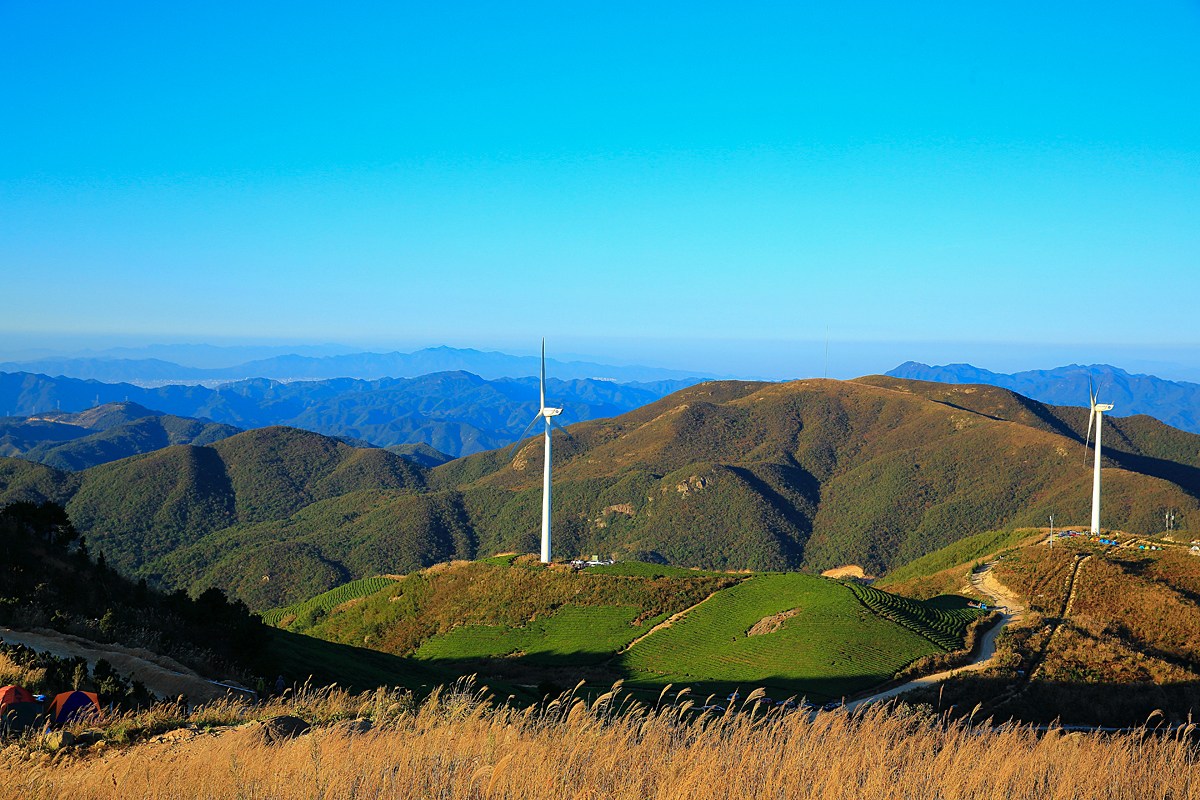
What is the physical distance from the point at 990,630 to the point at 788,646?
56.0ft

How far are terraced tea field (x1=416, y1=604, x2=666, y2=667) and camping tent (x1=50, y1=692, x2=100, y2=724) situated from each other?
40084 millimetres

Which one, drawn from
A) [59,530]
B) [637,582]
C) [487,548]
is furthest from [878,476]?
[59,530]

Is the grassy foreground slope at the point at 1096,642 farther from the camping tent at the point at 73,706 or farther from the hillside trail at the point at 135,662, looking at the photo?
the camping tent at the point at 73,706

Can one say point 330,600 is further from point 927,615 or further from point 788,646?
point 927,615

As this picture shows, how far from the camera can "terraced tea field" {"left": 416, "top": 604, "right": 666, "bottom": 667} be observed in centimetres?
5288

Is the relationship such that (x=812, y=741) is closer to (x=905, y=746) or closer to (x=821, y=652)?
(x=905, y=746)

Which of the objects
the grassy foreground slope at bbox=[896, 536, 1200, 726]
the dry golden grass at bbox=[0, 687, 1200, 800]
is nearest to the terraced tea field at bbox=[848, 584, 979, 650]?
the grassy foreground slope at bbox=[896, 536, 1200, 726]

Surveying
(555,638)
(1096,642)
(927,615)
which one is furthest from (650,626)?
(1096,642)

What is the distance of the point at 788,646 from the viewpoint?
47.5 m

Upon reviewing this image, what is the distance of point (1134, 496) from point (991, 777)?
175 meters

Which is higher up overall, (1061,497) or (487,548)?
(1061,497)

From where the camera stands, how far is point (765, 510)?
7293 inches

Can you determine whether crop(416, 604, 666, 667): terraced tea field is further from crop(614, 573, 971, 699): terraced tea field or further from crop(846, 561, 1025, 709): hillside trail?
crop(846, 561, 1025, 709): hillside trail

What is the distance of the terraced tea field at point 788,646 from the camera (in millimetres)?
41625
